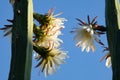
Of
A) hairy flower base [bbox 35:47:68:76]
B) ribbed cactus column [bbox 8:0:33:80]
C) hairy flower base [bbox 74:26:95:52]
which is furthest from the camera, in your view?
hairy flower base [bbox 74:26:95:52]

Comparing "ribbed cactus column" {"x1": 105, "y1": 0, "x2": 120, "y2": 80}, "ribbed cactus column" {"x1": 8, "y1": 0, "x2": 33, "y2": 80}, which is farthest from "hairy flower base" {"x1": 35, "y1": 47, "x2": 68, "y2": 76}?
"ribbed cactus column" {"x1": 105, "y1": 0, "x2": 120, "y2": 80}

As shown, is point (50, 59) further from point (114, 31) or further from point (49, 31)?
point (114, 31)

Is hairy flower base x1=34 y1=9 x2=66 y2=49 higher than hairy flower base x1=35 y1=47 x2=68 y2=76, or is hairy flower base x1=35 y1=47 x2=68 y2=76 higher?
hairy flower base x1=34 y1=9 x2=66 y2=49

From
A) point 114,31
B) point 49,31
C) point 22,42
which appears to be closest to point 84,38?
point 49,31

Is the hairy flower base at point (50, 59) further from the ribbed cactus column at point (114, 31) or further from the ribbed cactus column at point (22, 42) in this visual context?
the ribbed cactus column at point (114, 31)

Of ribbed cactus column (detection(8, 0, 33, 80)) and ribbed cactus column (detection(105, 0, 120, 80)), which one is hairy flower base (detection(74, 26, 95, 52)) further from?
ribbed cactus column (detection(8, 0, 33, 80))

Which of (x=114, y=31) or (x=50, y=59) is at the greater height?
(x=114, y=31)

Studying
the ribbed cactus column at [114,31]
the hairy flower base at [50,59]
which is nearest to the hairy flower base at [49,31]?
the hairy flower base at [50,59]
